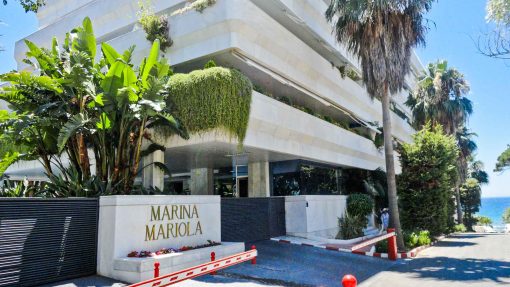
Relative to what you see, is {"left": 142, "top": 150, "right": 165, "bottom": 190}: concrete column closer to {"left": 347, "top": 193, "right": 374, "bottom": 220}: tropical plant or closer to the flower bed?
the flower bed

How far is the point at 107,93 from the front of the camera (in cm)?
1170

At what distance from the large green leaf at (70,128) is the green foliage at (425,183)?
62.1 feet

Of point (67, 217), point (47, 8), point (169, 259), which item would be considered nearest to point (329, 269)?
point (169, 259)

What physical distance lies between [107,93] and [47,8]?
22.3 metres

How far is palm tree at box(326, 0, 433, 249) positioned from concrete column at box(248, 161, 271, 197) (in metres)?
6.75

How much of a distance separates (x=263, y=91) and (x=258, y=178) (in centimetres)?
615

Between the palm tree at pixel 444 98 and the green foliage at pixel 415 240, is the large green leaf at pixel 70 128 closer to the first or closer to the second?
the green foliage at pixel 415 240

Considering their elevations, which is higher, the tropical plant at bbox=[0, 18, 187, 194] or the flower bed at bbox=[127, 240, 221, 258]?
the tropical plant at bbox=[0, 18, 187, 194]

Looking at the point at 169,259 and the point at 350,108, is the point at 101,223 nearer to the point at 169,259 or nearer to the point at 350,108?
the point at 169,259

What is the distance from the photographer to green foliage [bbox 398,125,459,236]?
2262 cm

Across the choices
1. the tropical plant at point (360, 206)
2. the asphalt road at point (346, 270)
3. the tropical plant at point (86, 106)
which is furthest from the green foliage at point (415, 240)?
the tropical plant at point (86, 106)

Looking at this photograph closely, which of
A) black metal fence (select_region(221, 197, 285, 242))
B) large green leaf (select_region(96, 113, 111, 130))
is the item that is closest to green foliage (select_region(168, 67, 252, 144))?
black metal fence (select_region(221, 197, 285, 242))

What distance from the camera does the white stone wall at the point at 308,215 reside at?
1905 cm

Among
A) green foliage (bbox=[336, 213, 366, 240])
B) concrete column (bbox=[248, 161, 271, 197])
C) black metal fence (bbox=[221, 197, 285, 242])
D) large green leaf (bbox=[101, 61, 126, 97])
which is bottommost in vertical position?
green foliage (bbox=[336, 213, 366, 240])
